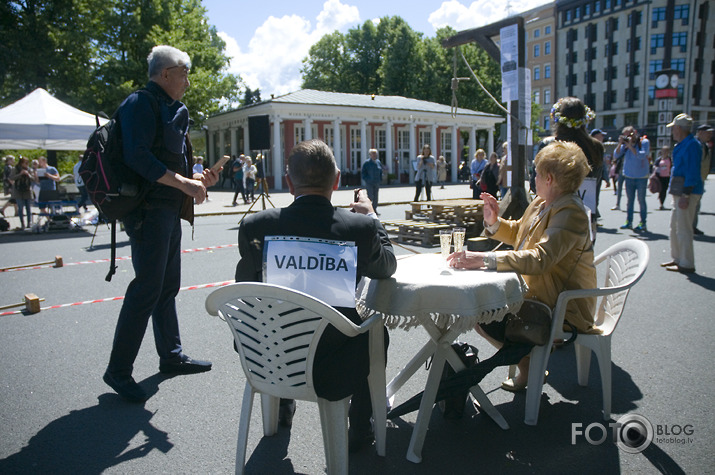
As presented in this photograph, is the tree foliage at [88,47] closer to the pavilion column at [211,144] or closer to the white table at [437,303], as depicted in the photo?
the pavilion column at [211,144]

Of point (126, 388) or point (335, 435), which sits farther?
point (126, 388)

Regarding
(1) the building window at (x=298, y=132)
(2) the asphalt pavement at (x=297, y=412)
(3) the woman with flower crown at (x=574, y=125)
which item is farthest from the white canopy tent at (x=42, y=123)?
(1) the building window at (x=298, y=132)

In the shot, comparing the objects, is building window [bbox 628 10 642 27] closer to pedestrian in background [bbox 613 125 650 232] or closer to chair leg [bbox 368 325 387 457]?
pedestrian in background [bbox 613 125 650 232]

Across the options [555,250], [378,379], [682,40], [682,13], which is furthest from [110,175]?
[682,13]

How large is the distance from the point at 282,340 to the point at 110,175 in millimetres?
1722

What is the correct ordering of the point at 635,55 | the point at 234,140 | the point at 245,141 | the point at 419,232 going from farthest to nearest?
the point at 635,55
the point at 234,140
the point at 245,141
the point at 419,232

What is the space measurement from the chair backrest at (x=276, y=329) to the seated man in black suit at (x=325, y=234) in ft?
0.34

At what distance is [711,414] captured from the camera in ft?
9.55

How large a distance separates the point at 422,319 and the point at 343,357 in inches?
17.8

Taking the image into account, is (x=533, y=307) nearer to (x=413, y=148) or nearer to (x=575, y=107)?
(x=575, y=107)

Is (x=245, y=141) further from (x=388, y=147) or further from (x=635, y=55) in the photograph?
(x=635, y=55)

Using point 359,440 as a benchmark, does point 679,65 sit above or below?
above

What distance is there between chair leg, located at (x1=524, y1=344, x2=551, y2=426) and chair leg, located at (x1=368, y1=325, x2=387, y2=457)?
891mm

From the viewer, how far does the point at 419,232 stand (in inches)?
385
